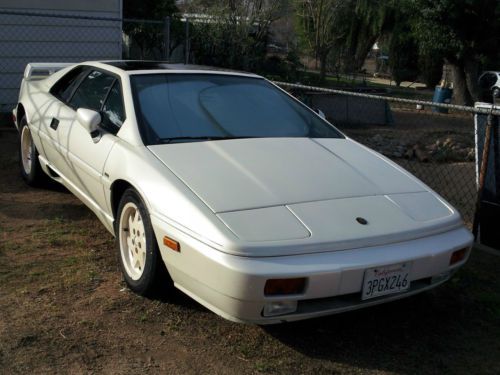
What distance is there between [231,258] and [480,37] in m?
16.7

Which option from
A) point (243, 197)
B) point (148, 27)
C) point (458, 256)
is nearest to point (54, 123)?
point (243, 197)

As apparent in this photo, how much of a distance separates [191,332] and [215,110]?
1.60 meters

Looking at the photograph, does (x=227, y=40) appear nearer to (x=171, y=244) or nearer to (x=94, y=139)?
(x=94, y=139)

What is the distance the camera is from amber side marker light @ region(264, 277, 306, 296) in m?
2.86

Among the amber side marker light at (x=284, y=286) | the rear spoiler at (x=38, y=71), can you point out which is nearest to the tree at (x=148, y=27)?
the rear spoiler at (x=38, y=71)

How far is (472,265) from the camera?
15.1ft

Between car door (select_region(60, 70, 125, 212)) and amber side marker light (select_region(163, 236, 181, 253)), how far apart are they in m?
0.98

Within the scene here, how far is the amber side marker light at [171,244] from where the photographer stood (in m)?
3.11

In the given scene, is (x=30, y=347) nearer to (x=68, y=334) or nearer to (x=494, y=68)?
(x=68, y=334)

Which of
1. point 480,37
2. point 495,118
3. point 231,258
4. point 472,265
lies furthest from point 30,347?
point 480,37

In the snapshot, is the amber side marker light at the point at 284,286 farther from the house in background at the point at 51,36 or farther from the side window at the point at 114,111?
the house in background at the point at 51,36

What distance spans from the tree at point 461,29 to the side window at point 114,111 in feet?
47.6

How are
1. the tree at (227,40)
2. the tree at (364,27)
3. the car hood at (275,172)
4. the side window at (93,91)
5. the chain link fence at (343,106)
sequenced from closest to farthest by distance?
1. the car hood at (275,172)
2. the side window at (93,91)
3. the chain link fence at (343,106)
4. the tree at (227,40)
5. the tree at (364,27)

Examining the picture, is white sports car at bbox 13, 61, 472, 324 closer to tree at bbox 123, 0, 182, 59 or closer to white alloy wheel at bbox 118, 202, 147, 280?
white alloy wheel at bbox 118, 202, 147, 280
